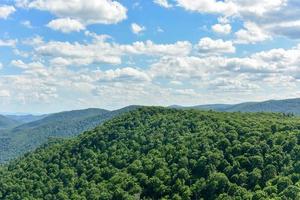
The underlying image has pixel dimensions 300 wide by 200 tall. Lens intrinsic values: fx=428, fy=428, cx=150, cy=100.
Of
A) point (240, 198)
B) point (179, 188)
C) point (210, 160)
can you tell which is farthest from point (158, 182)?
point (240, 198)

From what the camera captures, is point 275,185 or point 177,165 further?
point 177,165

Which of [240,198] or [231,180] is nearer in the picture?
[240,198]

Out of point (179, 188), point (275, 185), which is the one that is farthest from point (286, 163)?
point (179, 188)

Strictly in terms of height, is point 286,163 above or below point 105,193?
above

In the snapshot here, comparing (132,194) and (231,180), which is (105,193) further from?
(231,180)

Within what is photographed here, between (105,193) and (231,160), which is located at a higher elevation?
(231,160)

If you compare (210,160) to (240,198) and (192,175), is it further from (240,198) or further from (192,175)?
(240,198)

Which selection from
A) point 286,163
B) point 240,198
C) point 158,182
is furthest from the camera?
point 158,182

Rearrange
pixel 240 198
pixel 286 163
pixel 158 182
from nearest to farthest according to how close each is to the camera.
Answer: pixel 240 198
pixel 286 163
pixel 158 182
